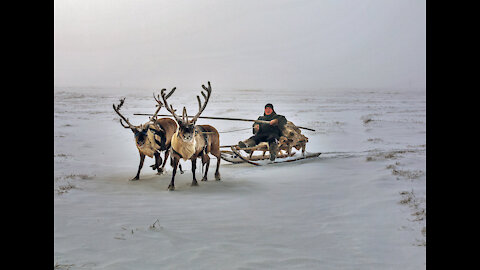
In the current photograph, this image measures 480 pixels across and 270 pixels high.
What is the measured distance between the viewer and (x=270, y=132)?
8.97 m

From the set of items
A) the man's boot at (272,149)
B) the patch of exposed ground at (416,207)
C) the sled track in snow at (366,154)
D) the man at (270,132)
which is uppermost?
the man at (270,132)

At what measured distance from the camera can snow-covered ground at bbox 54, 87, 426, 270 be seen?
4352 mm

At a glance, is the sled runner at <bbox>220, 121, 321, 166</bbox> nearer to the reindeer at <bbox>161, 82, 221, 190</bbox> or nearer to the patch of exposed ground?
the reindeer at <bbox>161, 82, 221, 190</bbox>

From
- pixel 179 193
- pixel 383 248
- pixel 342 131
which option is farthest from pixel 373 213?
pixel 342 131

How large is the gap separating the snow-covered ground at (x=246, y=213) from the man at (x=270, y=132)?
379 mm

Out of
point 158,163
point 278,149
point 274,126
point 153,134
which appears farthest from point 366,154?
point 153,134

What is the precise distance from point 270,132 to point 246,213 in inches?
135

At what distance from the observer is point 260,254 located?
Result: 14.4 ft

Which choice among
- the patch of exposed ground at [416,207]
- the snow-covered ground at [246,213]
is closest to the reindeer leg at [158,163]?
the snow-covered ground at [246,213]

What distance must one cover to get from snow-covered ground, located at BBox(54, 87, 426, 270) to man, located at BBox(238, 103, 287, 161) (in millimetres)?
379

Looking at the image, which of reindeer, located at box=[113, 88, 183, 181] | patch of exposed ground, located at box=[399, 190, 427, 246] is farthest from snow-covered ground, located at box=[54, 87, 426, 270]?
reindeer, located at box=[113, 88, 183, 181]

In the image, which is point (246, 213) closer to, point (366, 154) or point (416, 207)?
point (416, 207)

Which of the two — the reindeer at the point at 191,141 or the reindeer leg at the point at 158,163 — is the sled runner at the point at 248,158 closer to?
the reindeer leg at the point at 158,163

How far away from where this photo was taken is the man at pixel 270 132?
8914mm
